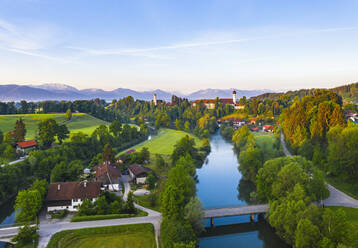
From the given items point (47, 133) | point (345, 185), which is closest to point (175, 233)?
point (345, 185)

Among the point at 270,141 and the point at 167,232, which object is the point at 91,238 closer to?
the point at 167,232

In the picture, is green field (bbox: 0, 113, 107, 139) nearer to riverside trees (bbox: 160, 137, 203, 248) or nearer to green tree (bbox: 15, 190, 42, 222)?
green tree (bbox: 15, 190, 42, 222)

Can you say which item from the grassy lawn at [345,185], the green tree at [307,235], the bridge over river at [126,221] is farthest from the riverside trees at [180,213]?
the grassy lawn at [345,185]

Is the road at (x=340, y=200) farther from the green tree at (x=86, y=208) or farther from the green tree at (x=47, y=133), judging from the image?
the green tree at (x=47, y=133)

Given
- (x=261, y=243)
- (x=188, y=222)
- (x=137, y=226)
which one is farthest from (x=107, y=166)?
(x=261, y=243)

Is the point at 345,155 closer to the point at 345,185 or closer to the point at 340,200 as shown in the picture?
the point at 345,185
